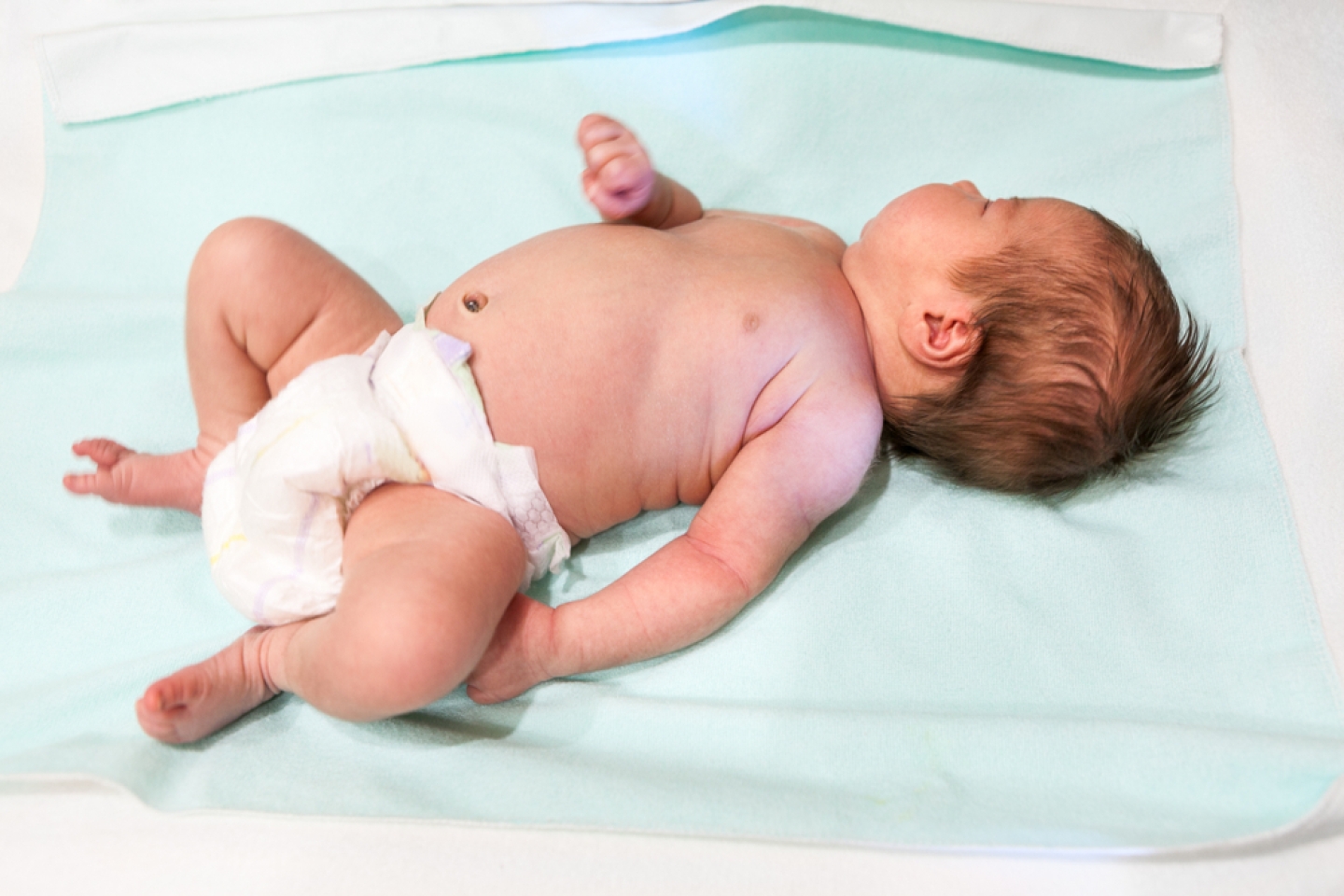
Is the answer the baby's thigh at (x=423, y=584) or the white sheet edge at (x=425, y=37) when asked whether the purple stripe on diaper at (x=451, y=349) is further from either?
the white sheet edge at (x=425, y=37)

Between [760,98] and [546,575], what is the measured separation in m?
0.98

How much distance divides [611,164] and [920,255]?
1.53 ft

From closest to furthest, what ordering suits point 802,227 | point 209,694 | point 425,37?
point 209,694 → point 802,227 → point 425,37

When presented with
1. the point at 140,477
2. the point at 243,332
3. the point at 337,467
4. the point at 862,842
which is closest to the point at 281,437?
the point at 337,467

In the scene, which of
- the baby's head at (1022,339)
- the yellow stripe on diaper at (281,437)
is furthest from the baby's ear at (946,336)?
the yellow stripe on diaper at (281,437)

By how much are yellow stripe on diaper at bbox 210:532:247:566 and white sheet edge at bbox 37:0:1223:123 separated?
99cm

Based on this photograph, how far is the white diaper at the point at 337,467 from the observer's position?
1.14 m

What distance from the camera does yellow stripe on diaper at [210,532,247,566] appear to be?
3.88 feet

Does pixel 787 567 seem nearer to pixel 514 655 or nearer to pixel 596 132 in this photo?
pixel 514 655

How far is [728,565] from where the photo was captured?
126cm

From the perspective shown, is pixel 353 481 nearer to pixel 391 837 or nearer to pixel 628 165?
pixel 391 837

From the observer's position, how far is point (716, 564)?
1.26 meters

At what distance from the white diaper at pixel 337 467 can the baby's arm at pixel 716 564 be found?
0.11 meters

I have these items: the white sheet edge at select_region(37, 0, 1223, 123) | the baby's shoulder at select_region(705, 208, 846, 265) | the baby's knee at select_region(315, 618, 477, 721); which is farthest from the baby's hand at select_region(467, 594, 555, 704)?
the white sheet edge at select_region(37, 0, 1223, 123)
